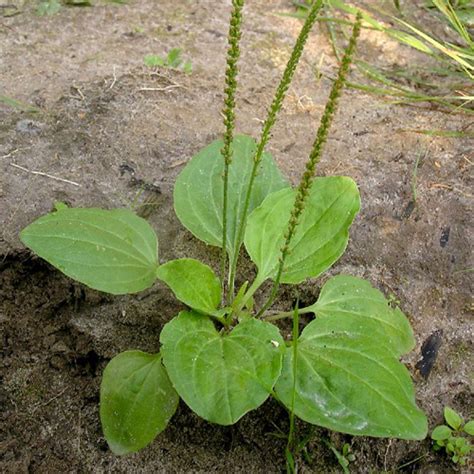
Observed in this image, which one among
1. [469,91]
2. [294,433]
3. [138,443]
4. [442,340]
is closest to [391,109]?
[469,91]

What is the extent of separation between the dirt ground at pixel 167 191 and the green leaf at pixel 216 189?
158mm

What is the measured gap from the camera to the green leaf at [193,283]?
2.38 meters

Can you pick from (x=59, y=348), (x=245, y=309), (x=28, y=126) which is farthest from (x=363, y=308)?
(x=28, y=126)

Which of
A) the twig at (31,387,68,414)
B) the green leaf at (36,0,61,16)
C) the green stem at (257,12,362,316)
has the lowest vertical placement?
the twig at (31,387,68,414)

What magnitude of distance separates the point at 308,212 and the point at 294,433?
83 cm

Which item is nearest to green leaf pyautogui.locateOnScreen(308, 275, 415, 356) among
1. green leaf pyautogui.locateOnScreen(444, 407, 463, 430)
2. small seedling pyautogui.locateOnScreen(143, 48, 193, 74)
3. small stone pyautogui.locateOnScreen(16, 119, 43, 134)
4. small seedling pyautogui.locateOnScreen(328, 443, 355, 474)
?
green leaf pyautogui.locateOnScreen(444, 407, 463, 430)

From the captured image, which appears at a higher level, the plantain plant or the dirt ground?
the plantain plant

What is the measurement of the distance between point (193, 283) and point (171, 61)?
1.97 meters

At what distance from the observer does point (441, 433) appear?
2.51m

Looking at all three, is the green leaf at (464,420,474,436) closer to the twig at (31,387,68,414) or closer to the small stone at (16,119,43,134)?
the twig at (31,387,68,414)

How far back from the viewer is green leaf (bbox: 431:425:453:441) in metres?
2.50

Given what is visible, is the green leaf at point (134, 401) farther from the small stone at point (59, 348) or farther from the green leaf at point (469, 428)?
the green leaf at point (469, 428)

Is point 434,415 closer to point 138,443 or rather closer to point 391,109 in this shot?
point 138,443

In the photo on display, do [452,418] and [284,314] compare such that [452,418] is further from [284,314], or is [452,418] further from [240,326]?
[240,326]
